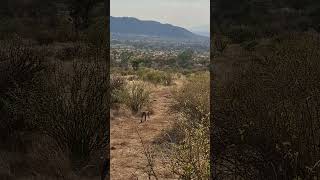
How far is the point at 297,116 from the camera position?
4.34m

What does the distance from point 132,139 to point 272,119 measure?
4533 millimetres

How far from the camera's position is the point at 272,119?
14.6ft

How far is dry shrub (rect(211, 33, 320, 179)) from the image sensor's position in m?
4.26

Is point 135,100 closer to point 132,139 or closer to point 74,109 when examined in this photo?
point 132,139

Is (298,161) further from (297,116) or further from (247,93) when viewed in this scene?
(247,93)

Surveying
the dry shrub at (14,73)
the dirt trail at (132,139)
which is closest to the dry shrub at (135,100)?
the dirt trail at (132,139)

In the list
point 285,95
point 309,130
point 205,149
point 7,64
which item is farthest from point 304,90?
point 7,64

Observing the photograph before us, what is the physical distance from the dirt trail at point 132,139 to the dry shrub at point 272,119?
1.09 m

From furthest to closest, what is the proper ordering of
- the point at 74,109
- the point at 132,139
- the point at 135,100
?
the point at 135,100, the point at 132,139, the point at 74,109

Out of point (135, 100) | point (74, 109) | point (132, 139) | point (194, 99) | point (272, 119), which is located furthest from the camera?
point (135, 100)

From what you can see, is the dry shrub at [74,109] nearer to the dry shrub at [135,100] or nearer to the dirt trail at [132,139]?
the dirt trail at [132,139]

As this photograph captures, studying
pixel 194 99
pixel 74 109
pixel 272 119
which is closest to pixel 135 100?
pixel 194 99

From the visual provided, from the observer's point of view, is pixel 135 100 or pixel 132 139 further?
pixel 135 100

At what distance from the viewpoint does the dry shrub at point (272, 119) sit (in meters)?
4.26
